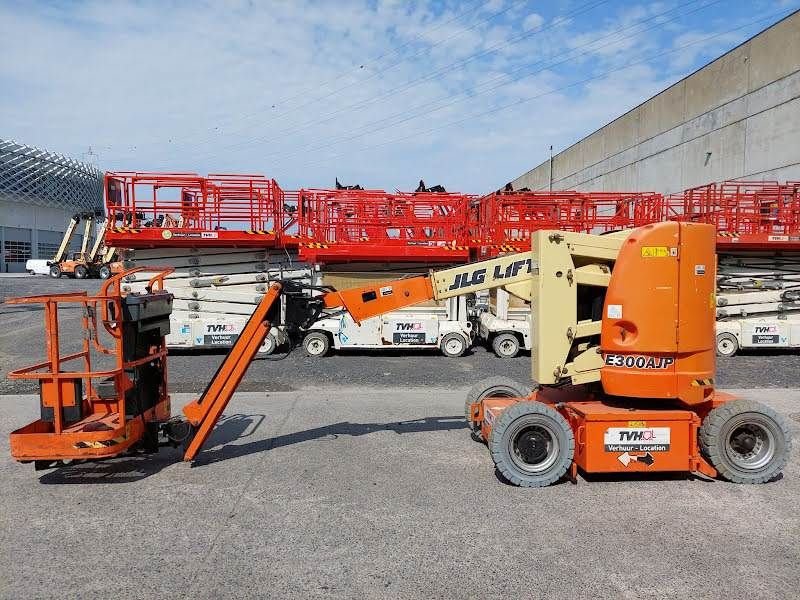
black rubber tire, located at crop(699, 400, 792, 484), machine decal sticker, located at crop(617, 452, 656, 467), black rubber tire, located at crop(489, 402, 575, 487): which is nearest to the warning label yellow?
black rubber tire, located at crop(699, 400, 792, 484)

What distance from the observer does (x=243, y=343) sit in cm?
568

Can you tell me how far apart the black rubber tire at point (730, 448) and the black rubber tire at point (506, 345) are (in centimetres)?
759

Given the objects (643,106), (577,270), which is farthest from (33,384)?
(643,106)

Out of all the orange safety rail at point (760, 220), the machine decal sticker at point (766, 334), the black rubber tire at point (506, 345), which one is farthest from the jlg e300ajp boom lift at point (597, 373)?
the orange safety rail at point (760, 220)

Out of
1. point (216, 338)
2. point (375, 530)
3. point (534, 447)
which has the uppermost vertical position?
point (216, 338)

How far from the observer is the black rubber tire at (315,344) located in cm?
1255

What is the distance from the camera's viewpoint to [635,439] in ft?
16.7

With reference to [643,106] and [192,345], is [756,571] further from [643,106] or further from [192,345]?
[643,106]

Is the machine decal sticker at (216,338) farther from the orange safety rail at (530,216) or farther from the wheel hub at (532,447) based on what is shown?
the wheel hub at (532,447)

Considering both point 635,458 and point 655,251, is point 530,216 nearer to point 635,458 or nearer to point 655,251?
point 655,251

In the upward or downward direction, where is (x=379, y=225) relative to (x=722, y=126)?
downward

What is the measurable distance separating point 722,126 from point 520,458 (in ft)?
59.6

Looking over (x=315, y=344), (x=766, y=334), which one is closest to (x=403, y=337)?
(x=315, y=344)

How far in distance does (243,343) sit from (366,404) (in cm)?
304
